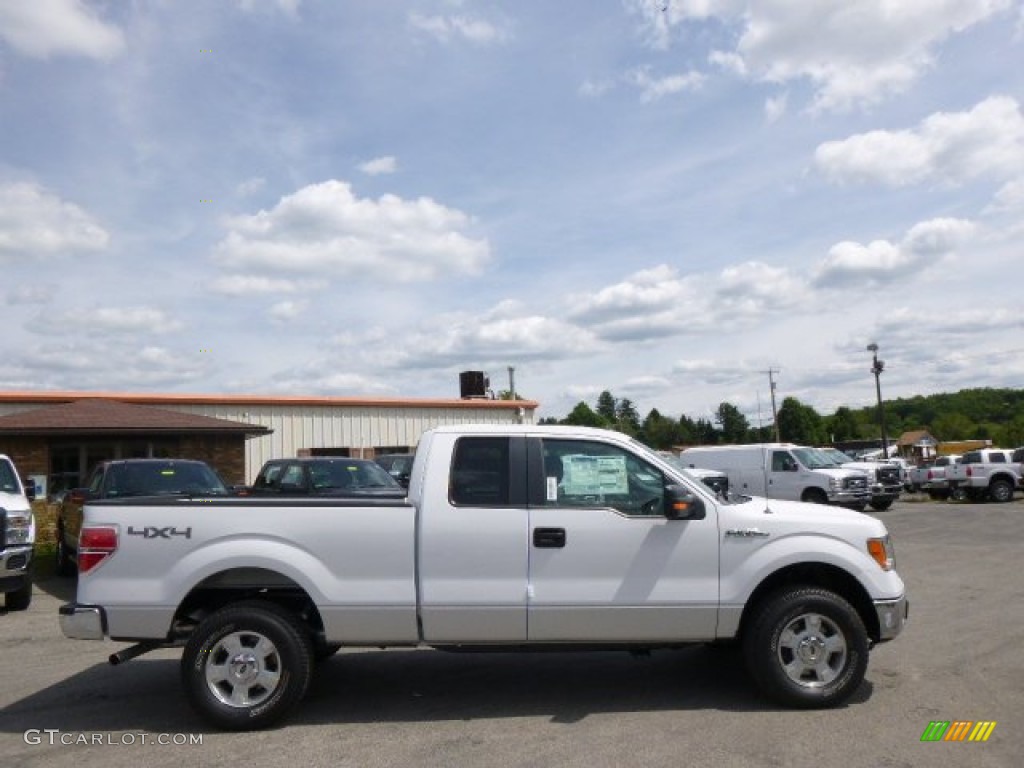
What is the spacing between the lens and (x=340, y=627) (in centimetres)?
589

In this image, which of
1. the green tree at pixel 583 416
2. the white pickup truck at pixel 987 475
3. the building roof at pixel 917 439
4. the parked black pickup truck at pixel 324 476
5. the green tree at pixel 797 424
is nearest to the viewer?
the parked black pickup truck at pixel 324 476

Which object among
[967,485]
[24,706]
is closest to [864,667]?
[24,706]

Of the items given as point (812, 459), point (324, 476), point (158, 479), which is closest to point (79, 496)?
point (158, 479)

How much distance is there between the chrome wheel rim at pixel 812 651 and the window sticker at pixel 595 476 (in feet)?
4.72

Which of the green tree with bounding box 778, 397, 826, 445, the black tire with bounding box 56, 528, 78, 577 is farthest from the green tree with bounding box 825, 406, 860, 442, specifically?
the black tire with bounding box 56, 528, 78, 577

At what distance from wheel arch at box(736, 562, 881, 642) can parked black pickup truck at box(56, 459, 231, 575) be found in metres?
8.33

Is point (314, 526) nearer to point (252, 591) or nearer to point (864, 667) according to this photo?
point (252, 591)

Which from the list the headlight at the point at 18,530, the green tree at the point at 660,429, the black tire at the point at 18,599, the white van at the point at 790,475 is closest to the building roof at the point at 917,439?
the green tree at the point at 660,429

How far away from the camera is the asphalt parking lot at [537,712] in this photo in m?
5.26

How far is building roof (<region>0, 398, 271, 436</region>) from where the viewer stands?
22562 mm

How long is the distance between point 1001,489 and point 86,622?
3178cm

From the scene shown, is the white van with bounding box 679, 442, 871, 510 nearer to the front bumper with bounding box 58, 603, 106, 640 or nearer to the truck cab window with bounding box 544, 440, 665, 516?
the truck cab window with bounding box 544, 440, 665, 516

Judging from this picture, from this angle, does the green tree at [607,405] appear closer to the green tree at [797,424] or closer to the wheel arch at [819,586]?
the green tree at [797,424]

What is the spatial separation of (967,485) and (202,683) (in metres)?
31.4
